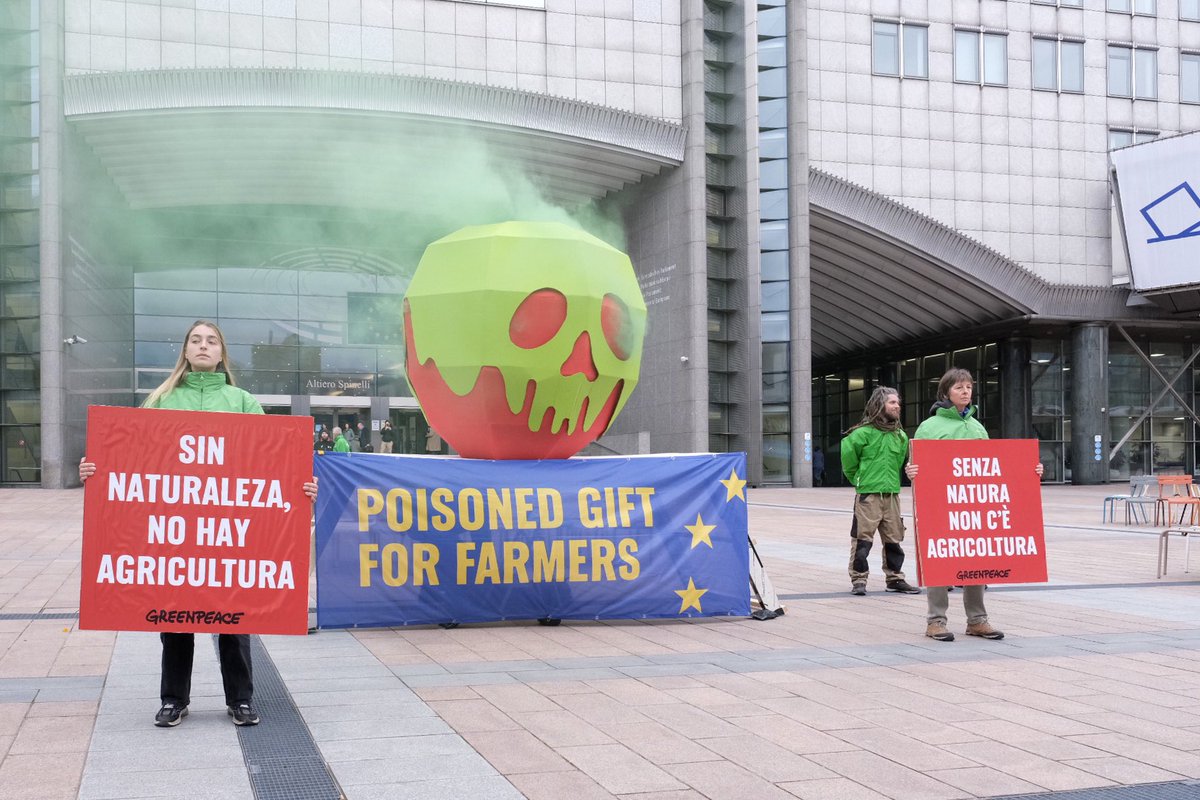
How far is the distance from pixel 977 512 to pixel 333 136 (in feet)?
78.9

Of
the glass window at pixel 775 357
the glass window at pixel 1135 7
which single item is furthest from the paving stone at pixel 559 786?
the glass window at pixel 1135 7

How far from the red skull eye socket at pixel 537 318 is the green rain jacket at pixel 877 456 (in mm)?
3172

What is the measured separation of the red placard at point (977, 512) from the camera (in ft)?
22.8

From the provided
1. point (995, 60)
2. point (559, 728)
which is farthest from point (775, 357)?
point (559, 728)

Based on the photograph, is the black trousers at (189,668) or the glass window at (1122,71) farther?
the glass window at (1122,71)

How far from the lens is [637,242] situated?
112 ft

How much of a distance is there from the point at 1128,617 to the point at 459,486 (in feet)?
15.4

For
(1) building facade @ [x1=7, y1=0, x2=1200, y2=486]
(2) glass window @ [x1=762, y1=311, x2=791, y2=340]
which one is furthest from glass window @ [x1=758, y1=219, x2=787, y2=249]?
(2) glass window @ [x1=762, y1=311, x2=791, y2=340]

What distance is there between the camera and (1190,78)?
3528 centimetres

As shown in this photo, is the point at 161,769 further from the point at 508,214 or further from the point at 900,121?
the point at 900,121

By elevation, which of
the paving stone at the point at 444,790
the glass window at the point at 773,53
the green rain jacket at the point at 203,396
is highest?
the glass window at the point at 773,53

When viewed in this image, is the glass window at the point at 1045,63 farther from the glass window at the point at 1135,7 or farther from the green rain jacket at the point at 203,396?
the green rain jacket at the point at 203,396

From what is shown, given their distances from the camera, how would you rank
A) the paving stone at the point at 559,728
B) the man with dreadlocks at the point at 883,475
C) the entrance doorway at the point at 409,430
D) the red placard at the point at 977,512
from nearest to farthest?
the paving stone at the point at 559,728
the red placard at the point at 977,512
the man with dreadlocks at the point at 883,475
the entrance doorway at the point at 409,430

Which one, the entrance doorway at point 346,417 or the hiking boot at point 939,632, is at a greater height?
the entrance doorway at point 346,417
